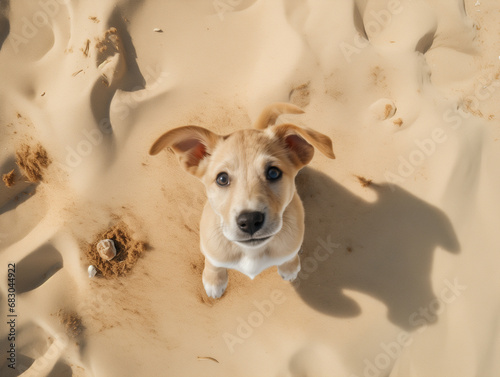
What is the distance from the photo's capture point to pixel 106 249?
146 inches

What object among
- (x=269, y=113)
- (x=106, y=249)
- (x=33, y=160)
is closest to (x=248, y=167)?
(x=269, y=113)

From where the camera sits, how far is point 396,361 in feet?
11.8

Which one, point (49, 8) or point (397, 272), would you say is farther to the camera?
point (49, 8)

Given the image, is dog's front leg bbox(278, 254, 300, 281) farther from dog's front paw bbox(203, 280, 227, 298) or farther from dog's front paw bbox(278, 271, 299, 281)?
dog's front paw bbox(203, 280, 227, 298)

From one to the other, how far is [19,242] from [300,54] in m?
3.81

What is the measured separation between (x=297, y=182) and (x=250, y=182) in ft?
5.25

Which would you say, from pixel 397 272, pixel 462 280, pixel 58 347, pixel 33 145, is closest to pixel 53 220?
pixel 33 145

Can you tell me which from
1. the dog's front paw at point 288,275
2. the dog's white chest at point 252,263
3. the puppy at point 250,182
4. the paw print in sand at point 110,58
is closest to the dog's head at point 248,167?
the puppy at point 250,182

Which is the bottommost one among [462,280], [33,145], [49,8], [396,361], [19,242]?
[396,361]

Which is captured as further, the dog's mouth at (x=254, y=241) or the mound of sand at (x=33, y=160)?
the mound of sand at (x=33, y=160)

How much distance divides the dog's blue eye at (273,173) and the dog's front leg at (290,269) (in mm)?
1190

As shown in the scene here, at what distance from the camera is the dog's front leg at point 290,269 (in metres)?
3.40

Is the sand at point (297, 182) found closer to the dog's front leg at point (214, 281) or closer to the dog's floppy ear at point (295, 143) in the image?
the dog's front leg at point (214, 281)

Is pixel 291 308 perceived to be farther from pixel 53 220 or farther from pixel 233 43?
pixel 233 43
